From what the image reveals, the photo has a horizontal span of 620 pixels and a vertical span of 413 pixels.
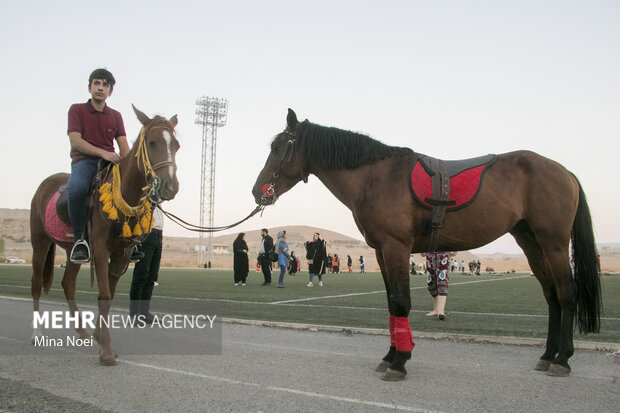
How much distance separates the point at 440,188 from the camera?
16.0ft

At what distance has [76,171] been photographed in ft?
18.2

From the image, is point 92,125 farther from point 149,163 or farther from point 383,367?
point 383,367

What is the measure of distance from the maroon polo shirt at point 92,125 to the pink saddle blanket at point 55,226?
2.55 feet

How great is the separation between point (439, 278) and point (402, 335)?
454cm

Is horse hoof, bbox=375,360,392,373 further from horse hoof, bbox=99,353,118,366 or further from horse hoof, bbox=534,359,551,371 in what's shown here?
horse hoof, bbox=99,353,118,366

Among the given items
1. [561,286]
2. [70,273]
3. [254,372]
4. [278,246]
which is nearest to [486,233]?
[561,286]

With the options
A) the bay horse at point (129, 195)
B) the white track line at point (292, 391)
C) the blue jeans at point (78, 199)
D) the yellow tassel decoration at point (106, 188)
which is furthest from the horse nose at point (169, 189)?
the white track line at point (292, 391)

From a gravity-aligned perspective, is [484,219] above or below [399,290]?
above

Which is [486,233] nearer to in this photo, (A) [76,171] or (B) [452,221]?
(B) [452,221]

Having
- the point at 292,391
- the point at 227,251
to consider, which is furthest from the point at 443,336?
the point at 227,251

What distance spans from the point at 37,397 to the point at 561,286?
494 centimetres

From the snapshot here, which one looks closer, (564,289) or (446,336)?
(564,289)

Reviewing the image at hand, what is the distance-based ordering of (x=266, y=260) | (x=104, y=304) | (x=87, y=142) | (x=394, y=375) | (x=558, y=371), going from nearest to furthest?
1. (x=394, y=375)
2. (x=558, y=371)
3. (x=104, y=304)
4. (x=87, y=142)
5. (x=266, y=260)

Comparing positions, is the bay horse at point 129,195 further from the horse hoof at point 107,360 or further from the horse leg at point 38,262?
the horse leg at point 38,262
